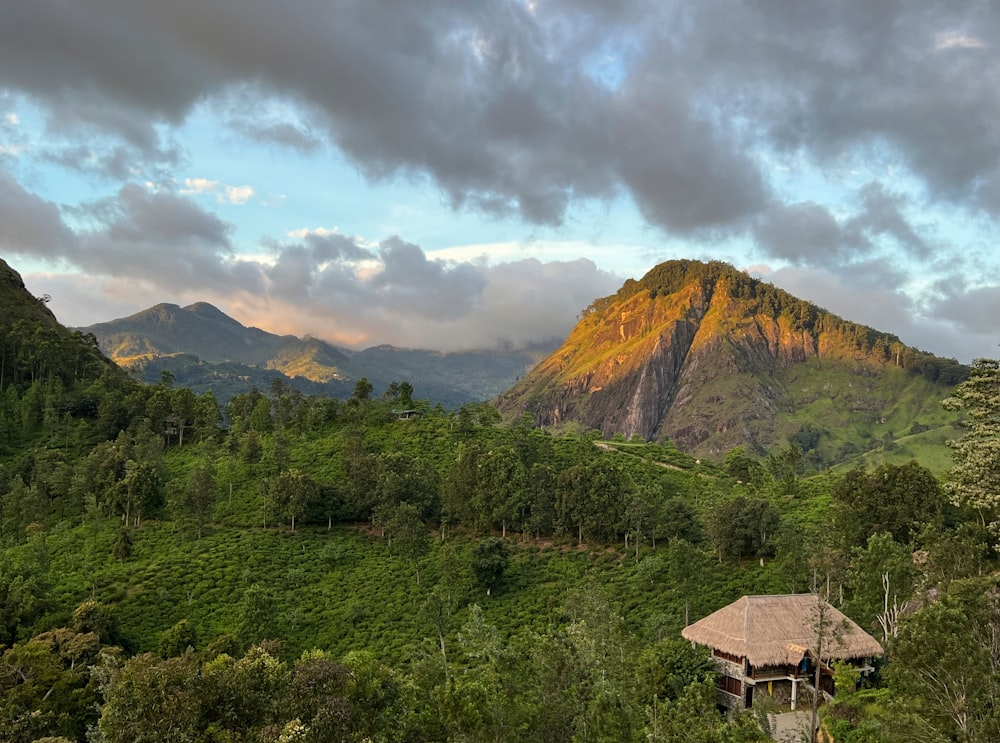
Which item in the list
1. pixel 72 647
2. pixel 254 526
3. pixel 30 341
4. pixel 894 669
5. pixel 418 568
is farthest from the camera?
pixel 30 341

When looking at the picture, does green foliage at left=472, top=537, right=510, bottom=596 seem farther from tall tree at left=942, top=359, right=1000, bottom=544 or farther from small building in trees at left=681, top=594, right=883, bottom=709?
tall tree at left=942, top=359, right=1000, bottom=544

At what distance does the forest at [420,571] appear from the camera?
67.5 ft

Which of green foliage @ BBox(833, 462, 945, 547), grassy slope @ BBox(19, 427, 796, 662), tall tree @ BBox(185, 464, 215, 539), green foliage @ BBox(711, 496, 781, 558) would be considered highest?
green foliage @ BBox(833, 462, 945, 547)

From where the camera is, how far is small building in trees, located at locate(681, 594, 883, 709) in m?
38.4

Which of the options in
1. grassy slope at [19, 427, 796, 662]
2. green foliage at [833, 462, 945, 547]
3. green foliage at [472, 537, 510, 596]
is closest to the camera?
green foliage at [833, 462, 945, 547]

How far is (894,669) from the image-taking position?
20.8m

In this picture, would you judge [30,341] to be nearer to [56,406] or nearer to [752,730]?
[56,406]

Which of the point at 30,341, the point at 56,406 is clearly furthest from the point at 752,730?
the point at 30,341

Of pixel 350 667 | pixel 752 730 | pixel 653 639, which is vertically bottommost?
pixel 653 639

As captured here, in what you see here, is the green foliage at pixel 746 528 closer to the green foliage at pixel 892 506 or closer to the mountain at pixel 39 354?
the green foliage at pixel 892 506

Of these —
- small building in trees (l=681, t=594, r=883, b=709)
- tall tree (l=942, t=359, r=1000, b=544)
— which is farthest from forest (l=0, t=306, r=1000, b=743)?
small building in trees (l=681, t=594, r=883, b=709)

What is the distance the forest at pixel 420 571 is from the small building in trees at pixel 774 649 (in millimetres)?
1955

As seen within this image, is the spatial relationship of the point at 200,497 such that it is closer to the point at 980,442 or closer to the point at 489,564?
the point at 489,564

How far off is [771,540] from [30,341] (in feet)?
387
